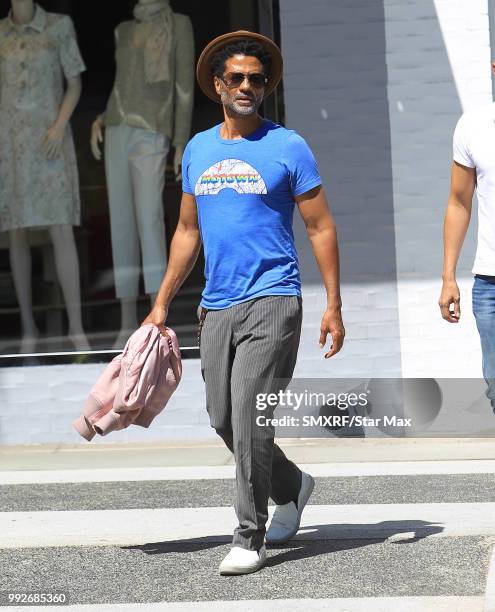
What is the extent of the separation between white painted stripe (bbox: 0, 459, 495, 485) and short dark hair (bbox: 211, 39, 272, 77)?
287cm

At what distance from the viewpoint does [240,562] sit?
5.49 m

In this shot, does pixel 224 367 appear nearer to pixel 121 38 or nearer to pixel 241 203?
pixel 241 203

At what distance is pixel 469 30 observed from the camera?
9297 mm

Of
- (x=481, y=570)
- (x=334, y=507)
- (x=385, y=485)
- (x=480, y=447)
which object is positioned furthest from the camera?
(x=480, y=447)

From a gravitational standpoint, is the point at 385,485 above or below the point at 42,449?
above

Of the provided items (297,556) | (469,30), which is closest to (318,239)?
(297,556)

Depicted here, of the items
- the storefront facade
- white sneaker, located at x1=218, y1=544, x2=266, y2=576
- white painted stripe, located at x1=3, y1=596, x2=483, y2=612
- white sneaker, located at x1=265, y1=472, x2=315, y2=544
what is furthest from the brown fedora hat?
the storefront facade

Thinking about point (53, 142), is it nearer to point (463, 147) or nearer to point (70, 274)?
point (70, 274)

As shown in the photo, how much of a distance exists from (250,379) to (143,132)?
15.4 feet

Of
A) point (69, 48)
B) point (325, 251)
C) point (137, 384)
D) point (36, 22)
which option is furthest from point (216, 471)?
point (36, 22)

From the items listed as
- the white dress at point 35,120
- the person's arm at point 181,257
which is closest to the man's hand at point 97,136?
the white dress at point 35,120

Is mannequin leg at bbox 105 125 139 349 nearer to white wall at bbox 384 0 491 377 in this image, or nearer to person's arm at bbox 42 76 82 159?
person's arm at bbox 42 76 82 159

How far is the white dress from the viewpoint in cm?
986

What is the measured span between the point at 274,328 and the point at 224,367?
27 centimetres
